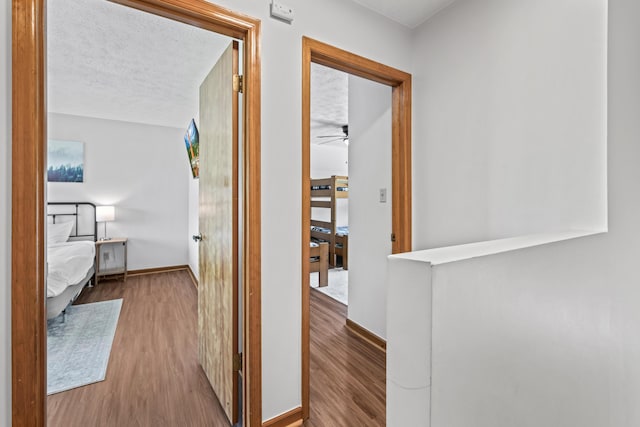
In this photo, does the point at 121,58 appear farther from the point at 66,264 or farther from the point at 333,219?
the point at 333,219

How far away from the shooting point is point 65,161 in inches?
158

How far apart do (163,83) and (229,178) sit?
7.09ft

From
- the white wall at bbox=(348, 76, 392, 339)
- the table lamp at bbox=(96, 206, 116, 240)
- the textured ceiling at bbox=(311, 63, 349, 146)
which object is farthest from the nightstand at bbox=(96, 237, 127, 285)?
the white wall at bbox=(348, 76, 392, 339)

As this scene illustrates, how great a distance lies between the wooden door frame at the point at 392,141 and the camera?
154 cm

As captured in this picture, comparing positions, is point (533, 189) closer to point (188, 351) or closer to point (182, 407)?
point (182, 407)

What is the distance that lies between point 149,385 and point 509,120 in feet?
8.89

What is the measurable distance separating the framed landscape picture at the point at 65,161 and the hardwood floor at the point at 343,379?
408cm

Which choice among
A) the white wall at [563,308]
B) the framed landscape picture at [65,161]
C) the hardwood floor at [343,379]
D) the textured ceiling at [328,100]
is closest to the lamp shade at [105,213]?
the framed landscape picture at [65,161]

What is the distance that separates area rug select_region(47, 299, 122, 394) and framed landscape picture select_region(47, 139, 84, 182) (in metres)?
1.99

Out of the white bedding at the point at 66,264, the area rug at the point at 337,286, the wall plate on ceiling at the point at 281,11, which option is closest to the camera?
the wall plate on ceiling at the point at 281,11

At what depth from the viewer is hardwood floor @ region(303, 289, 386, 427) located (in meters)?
1.56

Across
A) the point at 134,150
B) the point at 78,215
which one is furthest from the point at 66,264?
the point at 134,150

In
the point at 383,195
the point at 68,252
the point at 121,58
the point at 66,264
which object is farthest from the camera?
the point at 68,252

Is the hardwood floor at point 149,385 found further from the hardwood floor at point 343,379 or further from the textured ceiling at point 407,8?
the textured ceiling at point 407,8
